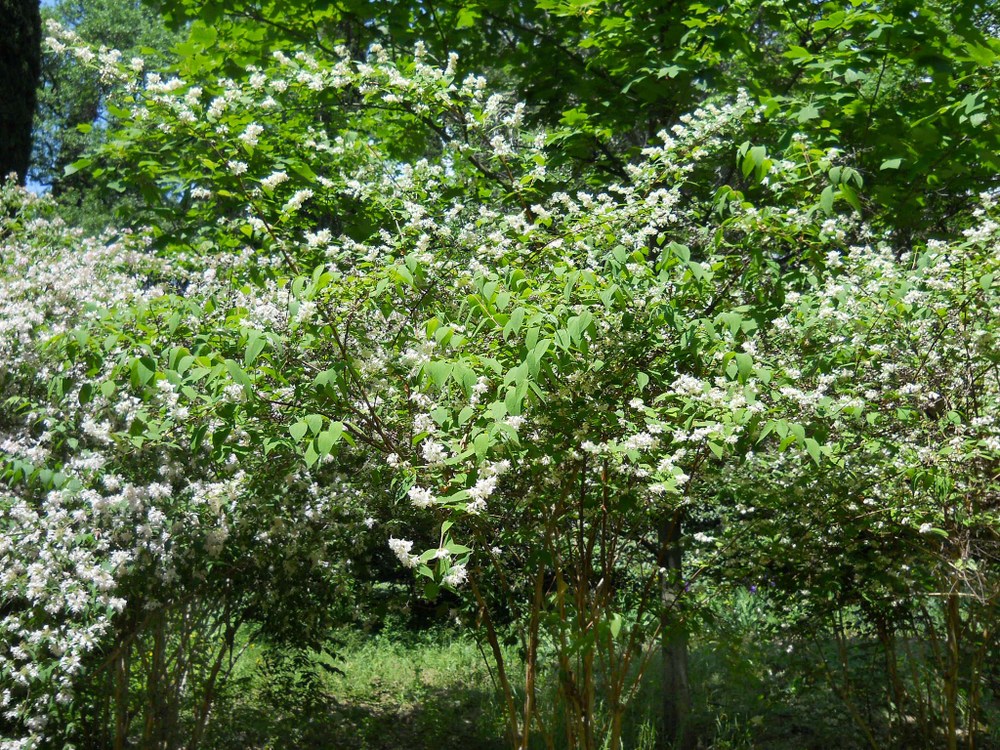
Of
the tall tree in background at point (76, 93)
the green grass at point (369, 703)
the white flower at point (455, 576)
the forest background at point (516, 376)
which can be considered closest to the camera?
the white flower at point (455, 576)

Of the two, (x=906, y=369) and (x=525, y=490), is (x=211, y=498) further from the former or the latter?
(x=906, y=369)

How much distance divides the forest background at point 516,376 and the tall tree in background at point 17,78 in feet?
6.24

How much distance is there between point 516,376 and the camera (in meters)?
2.24

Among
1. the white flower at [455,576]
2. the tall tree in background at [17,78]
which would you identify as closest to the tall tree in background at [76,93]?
the tall tree in background at [17,78]

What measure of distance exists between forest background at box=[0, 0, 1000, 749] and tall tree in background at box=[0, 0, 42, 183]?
1903 millimetres

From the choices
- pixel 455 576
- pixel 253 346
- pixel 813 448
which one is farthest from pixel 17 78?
pixel 813 448

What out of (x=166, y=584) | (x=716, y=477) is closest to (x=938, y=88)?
(x=716, y=477)

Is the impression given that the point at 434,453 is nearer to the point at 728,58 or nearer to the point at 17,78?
the point at 728,58

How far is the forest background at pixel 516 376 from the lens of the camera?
8.96 ft

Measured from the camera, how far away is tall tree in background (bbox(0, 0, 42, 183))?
6.41m

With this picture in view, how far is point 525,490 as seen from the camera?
319 centimetres

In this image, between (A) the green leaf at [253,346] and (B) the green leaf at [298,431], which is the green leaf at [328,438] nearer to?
(B) the green leaf at [298,431]

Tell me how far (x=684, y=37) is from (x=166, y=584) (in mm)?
3553

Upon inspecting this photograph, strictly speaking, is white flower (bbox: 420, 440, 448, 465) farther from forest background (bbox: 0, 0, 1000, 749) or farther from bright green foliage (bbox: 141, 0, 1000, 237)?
bright green foliage (bbox: 141, 0, 1000, 237)
